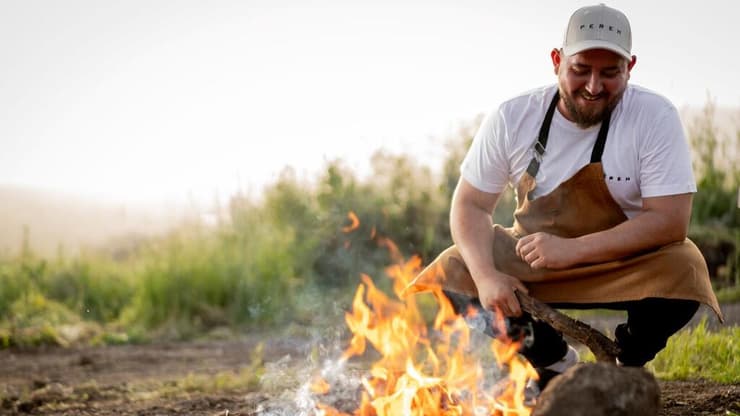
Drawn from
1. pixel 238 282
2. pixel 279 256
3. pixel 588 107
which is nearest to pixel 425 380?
pixel 588 107

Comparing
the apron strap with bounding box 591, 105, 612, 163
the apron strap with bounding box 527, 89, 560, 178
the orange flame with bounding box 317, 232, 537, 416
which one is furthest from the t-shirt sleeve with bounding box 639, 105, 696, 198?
the orange flame with bounding box 317, 232, 537, 416

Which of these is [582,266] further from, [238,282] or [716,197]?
[716,197]

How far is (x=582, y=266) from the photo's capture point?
367 centimetres

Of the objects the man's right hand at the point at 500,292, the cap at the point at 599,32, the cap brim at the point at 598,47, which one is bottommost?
the man's right hand at the point at 500,292

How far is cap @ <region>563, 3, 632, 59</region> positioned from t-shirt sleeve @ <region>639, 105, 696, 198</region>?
326 mm

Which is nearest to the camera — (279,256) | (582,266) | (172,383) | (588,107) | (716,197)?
(588,107)

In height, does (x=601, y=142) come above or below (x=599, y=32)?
below

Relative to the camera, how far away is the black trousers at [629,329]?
353 centimetres

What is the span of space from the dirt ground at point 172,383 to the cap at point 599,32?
5.05ft

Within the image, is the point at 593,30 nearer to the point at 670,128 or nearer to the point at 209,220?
the point at 670,128

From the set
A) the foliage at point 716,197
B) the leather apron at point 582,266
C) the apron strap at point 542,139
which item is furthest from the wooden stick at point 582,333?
the foliage at point 716,197

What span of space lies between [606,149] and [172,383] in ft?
10.6

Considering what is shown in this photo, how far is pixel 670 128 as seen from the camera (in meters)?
3.49

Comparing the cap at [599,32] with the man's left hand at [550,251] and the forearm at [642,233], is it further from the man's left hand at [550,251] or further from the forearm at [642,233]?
the man's left hand at [550,251]
